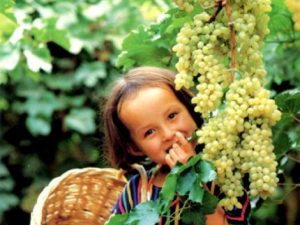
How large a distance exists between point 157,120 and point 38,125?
1.64 metres

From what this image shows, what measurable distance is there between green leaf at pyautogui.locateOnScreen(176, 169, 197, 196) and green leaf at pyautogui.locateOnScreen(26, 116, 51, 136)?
1.88 m

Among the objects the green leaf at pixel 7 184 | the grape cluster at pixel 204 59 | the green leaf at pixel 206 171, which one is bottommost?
the green leaf at pixel 7 184

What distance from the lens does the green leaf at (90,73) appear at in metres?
3.00

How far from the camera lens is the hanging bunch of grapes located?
103 cm

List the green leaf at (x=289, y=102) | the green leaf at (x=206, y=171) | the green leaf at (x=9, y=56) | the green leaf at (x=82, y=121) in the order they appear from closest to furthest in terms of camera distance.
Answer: the green leaf at (x=206, y=171) → the green leaf at (x=289, y=102) → the green leaf at (x=9, y=56) → the green leaf at (x=82, y=121)

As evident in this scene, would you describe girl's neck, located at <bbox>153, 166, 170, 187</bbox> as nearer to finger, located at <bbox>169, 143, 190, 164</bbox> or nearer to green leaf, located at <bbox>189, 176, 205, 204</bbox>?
finger, located at <bbox>169, 143, 190, 164</bbox>

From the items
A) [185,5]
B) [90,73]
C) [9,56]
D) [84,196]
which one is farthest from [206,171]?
[90,73]

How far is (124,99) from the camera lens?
142 cm

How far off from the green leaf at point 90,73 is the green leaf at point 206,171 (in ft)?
6.48

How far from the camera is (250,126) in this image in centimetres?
104

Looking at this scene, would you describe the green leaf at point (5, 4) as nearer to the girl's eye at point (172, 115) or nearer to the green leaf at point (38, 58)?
the green leaf at point (38, 58)

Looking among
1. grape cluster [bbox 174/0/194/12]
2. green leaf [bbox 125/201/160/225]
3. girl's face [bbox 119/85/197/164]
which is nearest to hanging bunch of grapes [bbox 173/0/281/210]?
grape cluster [bbox 174/0/194/12]

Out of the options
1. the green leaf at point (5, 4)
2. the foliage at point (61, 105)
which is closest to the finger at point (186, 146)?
the green leaf at point (5, 4)

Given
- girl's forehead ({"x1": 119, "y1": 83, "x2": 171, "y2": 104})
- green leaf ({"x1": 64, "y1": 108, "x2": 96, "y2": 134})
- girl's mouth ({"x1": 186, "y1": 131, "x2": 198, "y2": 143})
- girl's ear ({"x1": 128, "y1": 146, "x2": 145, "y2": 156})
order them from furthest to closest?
green leaf ({"x1": 64, "y1": 108, "x2": 96, "y2": 134}) < girl's ear ({"x1": 128, "y1": 146, "x2": 145, "y2": 156}) < girl's forehead ({"x1": 119, "y1": 83, "x2": 171, "y2": 104}) < girl's mouth ({"x1": 186, "y1": 131, "x2": 198, "y2": 143})
